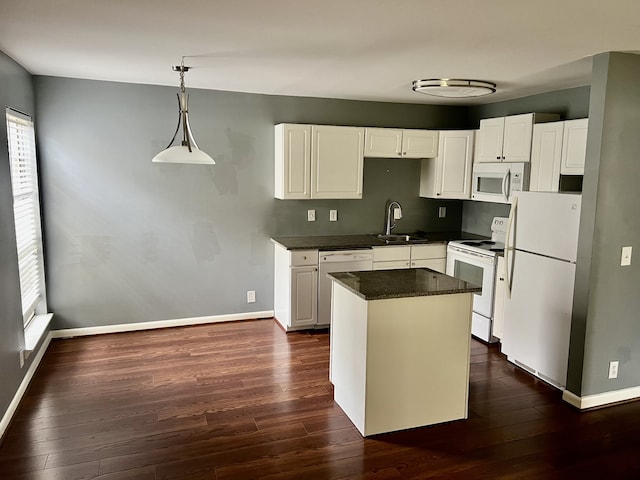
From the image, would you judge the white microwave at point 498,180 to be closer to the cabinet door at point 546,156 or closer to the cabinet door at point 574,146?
the cabinet door at point 546,156

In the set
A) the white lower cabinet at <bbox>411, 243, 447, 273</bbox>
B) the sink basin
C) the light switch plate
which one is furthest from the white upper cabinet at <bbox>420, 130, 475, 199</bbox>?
the light switch plate

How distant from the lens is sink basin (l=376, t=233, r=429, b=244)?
16.9 ft

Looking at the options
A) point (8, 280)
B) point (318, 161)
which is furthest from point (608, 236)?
point (8, 280)

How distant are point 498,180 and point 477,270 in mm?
918

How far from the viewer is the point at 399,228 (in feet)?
18.6

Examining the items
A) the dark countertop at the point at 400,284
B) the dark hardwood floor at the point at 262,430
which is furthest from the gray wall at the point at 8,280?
the dark countertop at the point at 400,284

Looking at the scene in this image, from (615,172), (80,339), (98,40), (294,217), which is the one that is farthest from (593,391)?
(80,339)

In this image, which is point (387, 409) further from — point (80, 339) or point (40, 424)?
point (80, 339)

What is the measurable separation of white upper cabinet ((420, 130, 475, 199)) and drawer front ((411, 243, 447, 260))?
61cm

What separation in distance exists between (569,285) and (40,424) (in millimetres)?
3684

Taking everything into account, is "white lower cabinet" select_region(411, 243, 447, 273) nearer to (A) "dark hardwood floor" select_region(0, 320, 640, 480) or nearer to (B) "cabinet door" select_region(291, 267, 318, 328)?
(B) "cabinet door" select_region(291, 267, 318, 328)

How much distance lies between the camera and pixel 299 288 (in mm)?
Result: 4766

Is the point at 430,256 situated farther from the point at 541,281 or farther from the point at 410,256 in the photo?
the point at 541,281

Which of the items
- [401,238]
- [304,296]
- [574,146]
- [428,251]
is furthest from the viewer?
[401,238]
